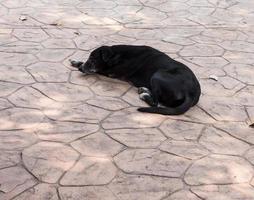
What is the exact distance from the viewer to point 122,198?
151 inches

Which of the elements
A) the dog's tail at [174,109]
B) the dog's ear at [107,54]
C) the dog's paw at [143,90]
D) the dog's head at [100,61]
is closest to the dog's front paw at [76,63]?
the dog's head at [100,61]

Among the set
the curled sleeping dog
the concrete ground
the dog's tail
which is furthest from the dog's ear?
the dog's tail

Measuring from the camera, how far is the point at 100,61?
587cm

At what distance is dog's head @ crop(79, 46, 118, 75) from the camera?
5840mm

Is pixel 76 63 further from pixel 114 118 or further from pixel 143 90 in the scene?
pixel 114 118

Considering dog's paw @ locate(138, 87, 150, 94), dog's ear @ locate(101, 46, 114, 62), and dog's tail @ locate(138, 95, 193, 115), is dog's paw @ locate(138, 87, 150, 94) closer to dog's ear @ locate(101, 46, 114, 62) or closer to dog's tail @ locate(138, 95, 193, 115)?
dog's tail @ locate(138, 95, 193, 115)

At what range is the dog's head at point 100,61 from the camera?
19.2 feet

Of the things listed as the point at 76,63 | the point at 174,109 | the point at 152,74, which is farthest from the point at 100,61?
the point at 174,109

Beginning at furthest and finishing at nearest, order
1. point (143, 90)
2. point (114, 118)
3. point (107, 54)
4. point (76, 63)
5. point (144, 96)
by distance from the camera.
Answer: point (76, 63) < point (107, 54) < point (143, 90) < point (144, 96) < point (114, 118)

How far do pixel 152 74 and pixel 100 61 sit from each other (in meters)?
0.70

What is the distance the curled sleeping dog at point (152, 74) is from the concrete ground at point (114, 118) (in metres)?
0.11

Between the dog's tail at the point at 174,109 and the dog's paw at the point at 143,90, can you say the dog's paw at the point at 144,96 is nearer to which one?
the dog's paw at the point at 143,90

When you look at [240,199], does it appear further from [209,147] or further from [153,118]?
[153,118]

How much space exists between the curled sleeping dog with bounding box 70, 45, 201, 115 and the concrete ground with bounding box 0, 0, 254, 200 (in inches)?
4.2
